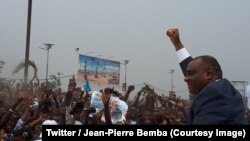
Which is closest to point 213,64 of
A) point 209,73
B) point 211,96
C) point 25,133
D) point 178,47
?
point 209,73

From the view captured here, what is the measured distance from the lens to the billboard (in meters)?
14.0

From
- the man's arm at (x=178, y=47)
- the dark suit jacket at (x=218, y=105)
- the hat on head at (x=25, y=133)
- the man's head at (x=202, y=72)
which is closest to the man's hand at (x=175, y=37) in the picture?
the man's arm at (x=178, y=47)

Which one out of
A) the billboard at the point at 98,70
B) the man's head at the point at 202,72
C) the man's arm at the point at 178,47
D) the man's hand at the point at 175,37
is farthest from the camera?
the billboard at the point at 98,70

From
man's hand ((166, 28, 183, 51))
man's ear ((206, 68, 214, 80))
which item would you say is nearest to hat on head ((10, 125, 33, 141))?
man's hand ((166, 28, 183, 51))

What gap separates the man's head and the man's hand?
0.80m

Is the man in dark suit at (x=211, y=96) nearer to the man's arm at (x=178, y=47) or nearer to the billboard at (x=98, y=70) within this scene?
the man's arm at (x=178, y=47)

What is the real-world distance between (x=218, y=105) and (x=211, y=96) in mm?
67

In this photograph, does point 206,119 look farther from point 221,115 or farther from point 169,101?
point 169,101

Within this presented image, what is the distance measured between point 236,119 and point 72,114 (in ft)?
19.9

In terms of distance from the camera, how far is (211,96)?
2.19m

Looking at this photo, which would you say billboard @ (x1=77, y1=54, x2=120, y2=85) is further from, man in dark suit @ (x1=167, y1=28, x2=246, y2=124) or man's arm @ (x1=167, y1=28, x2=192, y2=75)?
man in dark suit @ (x1=167, y1=28, x2=246, y2=124)

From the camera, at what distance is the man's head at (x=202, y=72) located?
242cm

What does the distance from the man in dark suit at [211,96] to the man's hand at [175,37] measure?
31.6 inches

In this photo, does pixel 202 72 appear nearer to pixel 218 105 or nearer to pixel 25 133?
pixel 218 105
